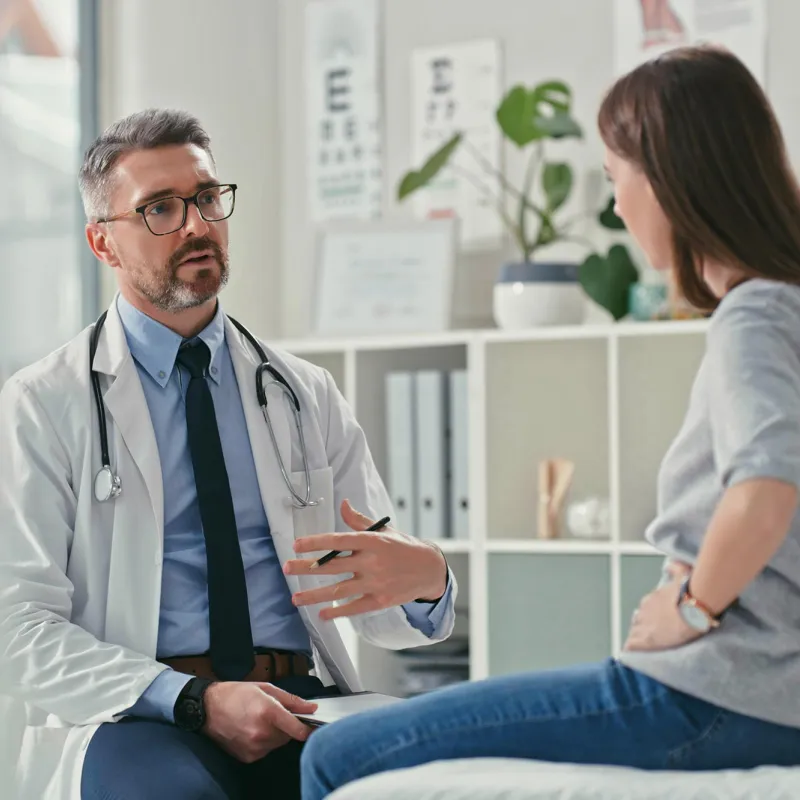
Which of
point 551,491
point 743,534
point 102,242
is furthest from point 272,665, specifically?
point 551,491

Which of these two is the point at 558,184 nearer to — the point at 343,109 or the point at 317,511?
the point at 343,109

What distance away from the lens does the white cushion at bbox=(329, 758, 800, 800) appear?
4.04 ft

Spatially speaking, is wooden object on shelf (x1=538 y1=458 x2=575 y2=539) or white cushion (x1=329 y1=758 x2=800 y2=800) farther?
wooden object on shelf (x1=538 y1=458 x2=575 y2=539)

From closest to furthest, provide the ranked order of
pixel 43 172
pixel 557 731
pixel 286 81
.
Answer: pixel 557 731
pixel 43 172
pixel 286 81

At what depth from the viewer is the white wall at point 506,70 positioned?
318 centimetres

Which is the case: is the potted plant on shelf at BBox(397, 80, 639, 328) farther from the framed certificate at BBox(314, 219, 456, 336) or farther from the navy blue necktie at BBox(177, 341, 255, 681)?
the navy blue necktie at BBox(177, 341, 255, 681)

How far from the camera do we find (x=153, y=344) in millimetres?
1934

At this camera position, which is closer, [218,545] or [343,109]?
[218,545]

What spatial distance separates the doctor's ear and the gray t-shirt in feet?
3.52

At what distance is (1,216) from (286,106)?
40.3 inches

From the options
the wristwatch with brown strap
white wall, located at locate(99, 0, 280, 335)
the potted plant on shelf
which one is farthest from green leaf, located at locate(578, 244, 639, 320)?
the wristwatch with brown strap

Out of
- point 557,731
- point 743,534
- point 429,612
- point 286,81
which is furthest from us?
point 286,81

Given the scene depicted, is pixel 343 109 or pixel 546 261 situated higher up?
pixel 343 109

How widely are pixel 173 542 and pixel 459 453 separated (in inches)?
57.5
